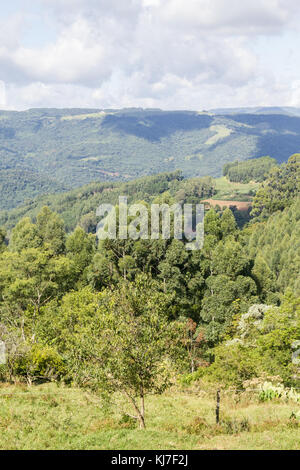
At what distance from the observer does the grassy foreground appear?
16906 mm

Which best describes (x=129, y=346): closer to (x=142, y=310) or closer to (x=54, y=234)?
(x=142, y=310)

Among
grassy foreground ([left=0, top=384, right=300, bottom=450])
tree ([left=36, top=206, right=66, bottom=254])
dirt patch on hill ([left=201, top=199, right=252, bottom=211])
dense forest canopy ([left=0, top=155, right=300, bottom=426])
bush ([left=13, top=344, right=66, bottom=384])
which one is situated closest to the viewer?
grassy foreground ([left=0, top=384, right=300, bottom=450])

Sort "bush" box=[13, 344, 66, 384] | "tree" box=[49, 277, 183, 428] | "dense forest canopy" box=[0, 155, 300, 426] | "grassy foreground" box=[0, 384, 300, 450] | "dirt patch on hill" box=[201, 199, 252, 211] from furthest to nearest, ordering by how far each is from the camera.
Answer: "dirt patch on hill" box=[201, 199, 252, 211] → "bush" box=[13, 344, 66, 384] → "dense forest canopy" box=[0, 155, 300, 426] → "tree" box=[49, 277, 183, 428] → "grassy foreground" box=[0, 384, 300, 450]

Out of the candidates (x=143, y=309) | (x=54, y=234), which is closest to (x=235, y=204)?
(x=54, y=234)

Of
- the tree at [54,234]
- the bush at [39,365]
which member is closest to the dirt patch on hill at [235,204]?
the tree at [54,234]

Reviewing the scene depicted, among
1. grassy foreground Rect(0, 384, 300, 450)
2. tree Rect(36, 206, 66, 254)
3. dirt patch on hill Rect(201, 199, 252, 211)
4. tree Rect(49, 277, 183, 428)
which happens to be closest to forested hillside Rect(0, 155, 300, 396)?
tree Rect(49, 277, 183, 428)

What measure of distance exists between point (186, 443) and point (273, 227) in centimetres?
10356

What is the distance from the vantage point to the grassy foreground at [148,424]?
16906 millimetres

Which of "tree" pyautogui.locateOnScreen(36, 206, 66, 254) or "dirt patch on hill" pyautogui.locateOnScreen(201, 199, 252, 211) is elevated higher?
"tree" pyautogui.locateOnScreen(36, 206, 66, 254)

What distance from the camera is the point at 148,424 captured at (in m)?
21.0

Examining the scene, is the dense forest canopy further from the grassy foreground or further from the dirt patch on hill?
the dirt patch on hill
